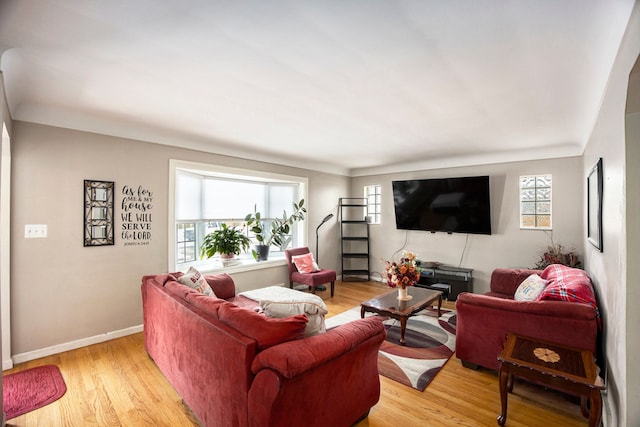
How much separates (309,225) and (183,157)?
2.63 meters

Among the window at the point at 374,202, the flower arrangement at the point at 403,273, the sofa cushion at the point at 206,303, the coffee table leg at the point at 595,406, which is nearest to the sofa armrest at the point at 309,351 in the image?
the sofa cushion at the point at 206,303

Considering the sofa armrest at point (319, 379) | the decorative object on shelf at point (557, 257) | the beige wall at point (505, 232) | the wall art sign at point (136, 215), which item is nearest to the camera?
the sofa armrest at point (319, 379)

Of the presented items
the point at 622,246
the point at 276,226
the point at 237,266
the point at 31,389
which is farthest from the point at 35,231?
the point at 622,246

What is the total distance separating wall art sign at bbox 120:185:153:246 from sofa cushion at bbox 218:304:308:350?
236 centimetres

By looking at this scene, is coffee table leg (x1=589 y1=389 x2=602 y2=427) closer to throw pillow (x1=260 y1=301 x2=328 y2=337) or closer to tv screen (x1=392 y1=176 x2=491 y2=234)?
throw pillow (x1=260 y1=301 x2=328 y2=337)

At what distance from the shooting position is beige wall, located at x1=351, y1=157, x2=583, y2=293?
4.27 metres

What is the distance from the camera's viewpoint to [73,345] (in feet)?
10.1

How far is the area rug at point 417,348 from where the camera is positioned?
2678mm

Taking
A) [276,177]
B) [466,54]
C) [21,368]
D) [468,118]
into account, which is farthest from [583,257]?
[21,368]

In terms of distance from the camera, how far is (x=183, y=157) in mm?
3934

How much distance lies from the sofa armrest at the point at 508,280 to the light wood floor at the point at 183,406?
61.7 inches

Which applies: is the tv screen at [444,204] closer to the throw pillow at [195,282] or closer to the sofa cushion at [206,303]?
the throw pillow at [195,282]

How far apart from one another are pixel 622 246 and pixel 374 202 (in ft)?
16.4

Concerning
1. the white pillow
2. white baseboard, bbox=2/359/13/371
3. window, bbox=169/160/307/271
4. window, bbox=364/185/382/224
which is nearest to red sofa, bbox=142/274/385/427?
white baseboard, bbox=2/359/13/371
